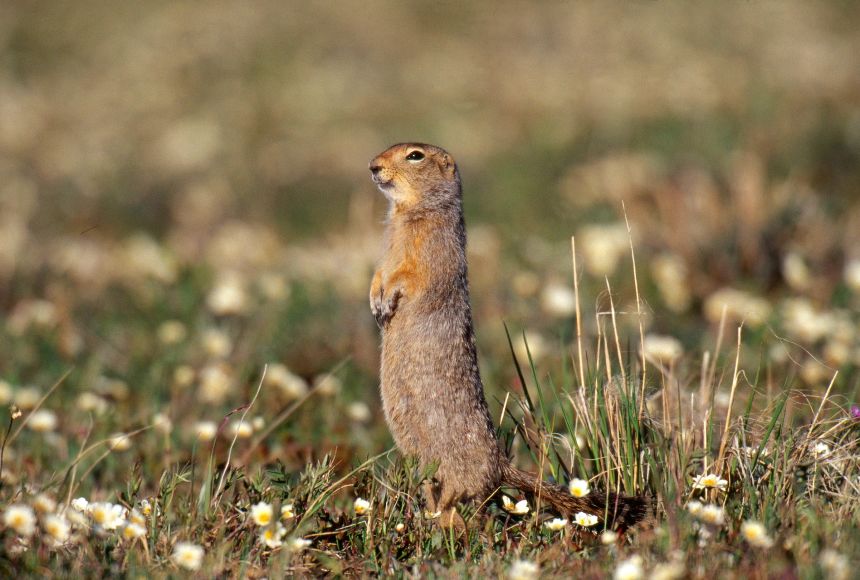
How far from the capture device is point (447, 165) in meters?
4.22

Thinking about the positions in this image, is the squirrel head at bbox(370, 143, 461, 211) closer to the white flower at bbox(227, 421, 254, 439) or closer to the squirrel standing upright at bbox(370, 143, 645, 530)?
the squirrel standing upright at bbox(370, 143, 645, 530)

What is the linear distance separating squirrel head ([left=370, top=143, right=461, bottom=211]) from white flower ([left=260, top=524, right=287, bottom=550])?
145 centimetres

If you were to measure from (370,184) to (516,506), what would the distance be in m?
8.71

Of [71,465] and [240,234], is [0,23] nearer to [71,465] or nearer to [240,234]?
[240,234]

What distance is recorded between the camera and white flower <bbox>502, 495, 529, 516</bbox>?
3.37 metres

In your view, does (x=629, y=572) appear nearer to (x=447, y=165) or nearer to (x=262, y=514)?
(x=262, y=514)

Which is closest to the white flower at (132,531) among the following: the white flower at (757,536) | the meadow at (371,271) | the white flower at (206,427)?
the meadow at (371,271)

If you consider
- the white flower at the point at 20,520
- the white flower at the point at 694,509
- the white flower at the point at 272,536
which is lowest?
the white flower at the point at 272,536

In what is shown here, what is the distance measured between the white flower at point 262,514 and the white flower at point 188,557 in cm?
21

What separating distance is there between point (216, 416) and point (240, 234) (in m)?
3.73

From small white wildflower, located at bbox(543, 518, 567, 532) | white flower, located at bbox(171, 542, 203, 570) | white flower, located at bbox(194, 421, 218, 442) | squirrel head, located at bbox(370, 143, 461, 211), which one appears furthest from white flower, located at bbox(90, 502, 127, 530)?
squirrel head, located at bbox(370, 143, 461, 211)

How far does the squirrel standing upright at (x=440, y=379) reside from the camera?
352cm

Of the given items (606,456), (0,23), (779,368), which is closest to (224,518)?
(606,456)

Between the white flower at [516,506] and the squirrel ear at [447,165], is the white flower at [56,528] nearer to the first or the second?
the white flower at [516,506]
